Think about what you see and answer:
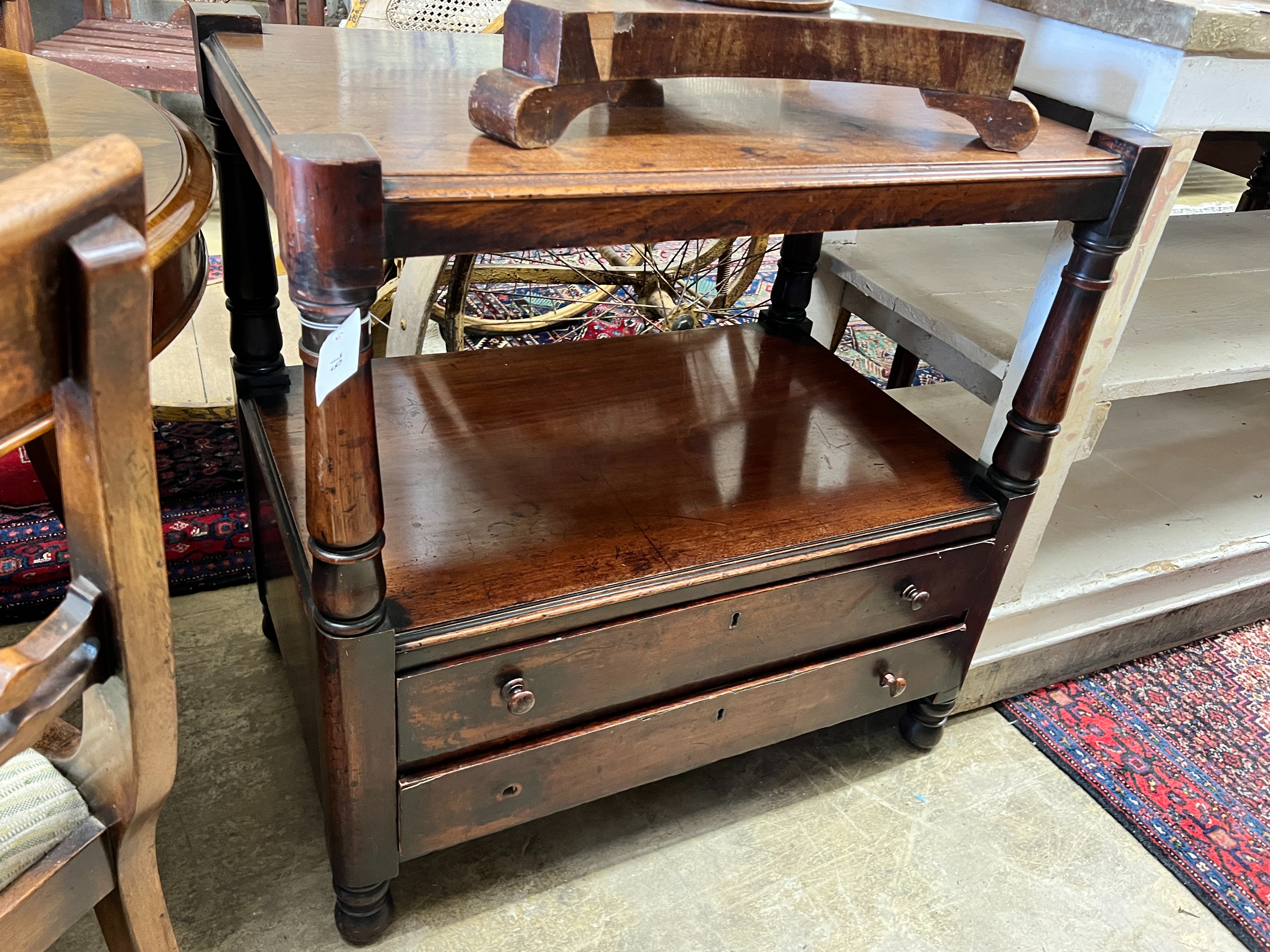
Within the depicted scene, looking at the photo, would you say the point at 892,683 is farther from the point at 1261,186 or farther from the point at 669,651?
the point at 1261,186

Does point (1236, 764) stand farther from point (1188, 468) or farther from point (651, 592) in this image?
point (651, 592)

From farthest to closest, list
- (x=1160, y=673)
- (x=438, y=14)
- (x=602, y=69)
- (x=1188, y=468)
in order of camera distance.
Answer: (x=438, y=14) → (x=1188, y=468) → (x=1160, y=673) → (x=602, y=69)

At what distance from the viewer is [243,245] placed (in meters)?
1.20

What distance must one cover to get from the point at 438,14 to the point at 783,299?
145 cm

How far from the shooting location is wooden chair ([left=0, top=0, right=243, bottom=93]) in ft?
6.94

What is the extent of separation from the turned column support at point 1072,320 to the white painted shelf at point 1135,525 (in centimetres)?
32

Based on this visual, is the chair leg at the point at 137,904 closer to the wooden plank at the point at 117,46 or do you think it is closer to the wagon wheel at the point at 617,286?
the wagon wheel at the point at 617,286

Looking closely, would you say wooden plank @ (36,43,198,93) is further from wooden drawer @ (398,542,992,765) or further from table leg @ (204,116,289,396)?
wooden drawer @ (398,542,992,765)

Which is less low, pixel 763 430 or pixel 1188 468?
pixel 763 430

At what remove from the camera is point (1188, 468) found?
1845mm

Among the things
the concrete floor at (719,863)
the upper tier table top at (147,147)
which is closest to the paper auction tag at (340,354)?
the upper tier table top at (147,147)

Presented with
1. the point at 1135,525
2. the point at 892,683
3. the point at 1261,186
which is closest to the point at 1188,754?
the point at 1135,525

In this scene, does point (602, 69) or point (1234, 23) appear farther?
point (1234, 23)

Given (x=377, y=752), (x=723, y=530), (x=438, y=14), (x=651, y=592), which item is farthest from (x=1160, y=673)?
(x=438, y=14)
